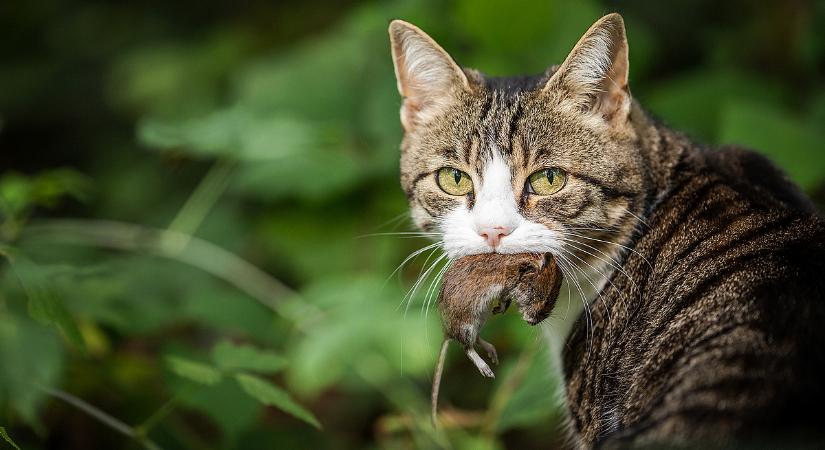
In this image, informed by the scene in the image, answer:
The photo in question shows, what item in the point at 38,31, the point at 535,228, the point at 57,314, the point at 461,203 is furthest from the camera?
the point at 38,31

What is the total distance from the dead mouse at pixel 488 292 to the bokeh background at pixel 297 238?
403 millimetres

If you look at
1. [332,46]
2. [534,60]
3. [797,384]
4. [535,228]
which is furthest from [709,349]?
[332,46]

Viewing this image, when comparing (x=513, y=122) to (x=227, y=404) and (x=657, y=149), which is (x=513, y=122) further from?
(x=227, y=404)

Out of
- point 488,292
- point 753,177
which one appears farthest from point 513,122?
point 753,177

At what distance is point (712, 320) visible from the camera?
1.98 m

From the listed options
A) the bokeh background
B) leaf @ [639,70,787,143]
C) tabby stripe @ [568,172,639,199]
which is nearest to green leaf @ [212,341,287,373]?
the bokeh background

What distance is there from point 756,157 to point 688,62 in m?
2.19

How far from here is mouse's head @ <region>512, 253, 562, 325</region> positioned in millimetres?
2268

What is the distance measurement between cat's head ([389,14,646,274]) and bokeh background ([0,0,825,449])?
15.5 inches

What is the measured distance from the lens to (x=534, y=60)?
3822 mm

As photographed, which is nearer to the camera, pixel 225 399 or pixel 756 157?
pixel 756 157

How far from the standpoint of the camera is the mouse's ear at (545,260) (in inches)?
90.9

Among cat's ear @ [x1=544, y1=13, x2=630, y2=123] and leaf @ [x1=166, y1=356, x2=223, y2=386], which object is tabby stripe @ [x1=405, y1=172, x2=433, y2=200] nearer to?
cat's ear @ [x1=544, y1=13, x2=630, y2=123]

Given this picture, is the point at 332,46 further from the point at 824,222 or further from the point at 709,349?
the point at 709,349
